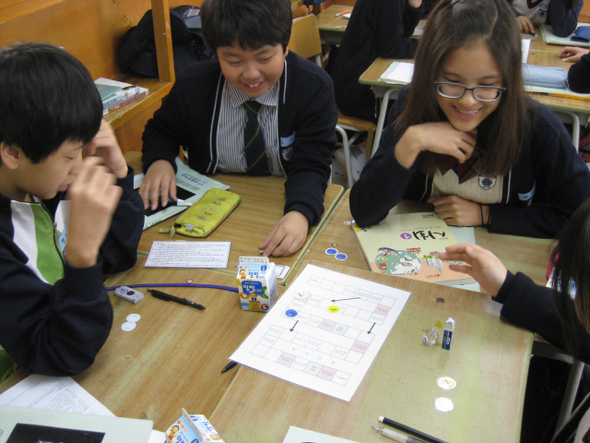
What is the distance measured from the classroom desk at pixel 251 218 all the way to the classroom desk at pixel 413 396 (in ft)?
1.37

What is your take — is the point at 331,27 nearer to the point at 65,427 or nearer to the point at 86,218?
the point at 86,218

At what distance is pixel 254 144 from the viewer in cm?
158

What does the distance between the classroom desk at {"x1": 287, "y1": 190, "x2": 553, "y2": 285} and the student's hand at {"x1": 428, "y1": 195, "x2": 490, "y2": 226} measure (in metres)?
0.03

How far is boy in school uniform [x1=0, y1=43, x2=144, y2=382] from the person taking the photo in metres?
0.83

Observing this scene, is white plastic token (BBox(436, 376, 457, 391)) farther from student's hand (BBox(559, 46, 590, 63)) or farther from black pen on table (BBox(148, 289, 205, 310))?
student's hand (BBox(559, 46, 590, 63))

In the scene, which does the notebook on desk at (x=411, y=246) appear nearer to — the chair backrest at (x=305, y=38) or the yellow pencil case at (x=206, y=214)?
the yellow pencil case at (x=206, y=214)

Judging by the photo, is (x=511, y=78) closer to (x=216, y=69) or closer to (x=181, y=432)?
(x=216, y=69)

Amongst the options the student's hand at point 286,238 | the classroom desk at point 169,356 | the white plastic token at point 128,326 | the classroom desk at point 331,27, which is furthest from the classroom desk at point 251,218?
the classroom desk at point 331,27

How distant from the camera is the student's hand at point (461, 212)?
1.32 metres

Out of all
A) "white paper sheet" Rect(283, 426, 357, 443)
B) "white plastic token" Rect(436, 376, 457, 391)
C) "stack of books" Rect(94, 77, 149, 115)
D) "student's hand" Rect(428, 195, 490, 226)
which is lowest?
"student's hand" Rect(428, 195, 490, 226)

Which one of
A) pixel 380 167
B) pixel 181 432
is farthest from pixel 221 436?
pixel 380 167

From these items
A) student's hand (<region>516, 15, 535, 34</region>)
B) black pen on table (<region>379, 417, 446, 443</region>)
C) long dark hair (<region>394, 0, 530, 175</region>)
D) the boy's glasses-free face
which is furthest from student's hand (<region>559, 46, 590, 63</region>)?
black pen on table (<region>379, 417, 446, 443</region>)

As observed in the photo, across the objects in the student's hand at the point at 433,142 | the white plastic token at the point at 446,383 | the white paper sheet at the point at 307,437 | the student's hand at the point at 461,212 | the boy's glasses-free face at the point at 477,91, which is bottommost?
the student's hand at the point at 461,212

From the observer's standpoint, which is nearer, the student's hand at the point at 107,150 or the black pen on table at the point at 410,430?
the black pen on table at the point at 410,430
